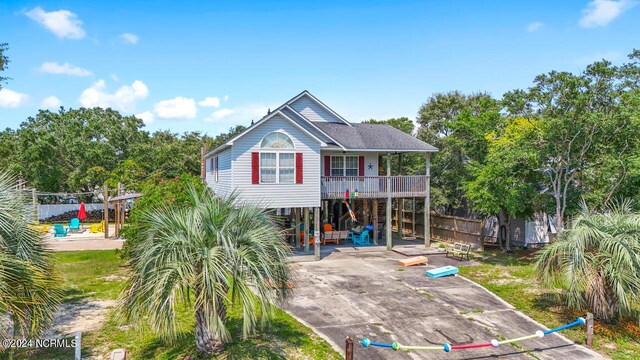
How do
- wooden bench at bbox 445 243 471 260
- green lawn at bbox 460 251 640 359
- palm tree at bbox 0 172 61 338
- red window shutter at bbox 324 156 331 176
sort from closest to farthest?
palm tree at bbox 0 172 61 338 < green lawn at bbox 460 251 640 359 < wooden bench at bbox 445 243 471 260 < red window shutter at bbox 324 156 331 176

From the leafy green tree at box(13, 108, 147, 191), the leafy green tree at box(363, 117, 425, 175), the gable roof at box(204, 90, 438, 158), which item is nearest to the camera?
the gable roof at box(204, 90, 438, 158)

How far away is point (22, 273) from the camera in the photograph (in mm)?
6469

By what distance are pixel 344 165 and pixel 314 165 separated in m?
4.04

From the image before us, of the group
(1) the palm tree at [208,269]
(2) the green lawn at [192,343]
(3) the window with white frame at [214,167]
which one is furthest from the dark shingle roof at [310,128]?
(1) the palm tree at [208,269]

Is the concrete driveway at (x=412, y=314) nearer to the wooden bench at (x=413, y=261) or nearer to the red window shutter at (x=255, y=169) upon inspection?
the wooden bench at (x=413, y=261)

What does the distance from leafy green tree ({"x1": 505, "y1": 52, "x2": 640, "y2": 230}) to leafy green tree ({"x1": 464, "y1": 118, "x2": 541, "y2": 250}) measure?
0.67 meters

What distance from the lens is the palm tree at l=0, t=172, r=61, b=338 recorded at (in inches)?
244

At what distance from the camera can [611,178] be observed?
50.7ft

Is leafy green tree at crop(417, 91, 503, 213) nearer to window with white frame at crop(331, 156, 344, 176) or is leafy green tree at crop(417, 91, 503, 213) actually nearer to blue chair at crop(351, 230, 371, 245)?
blue chair at crop(351, 230, 371, 245)

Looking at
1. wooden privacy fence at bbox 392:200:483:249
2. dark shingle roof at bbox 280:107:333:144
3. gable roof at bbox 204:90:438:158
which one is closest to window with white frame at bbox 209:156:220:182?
gable roof at bbox 204:90:438:158

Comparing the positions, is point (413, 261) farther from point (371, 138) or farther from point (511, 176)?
point (371, 138)

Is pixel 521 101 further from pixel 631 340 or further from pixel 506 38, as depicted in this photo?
pixel 631 340

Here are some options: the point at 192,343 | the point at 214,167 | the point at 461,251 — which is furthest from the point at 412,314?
the point at 214,167

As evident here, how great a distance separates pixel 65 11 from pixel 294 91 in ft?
42.9
